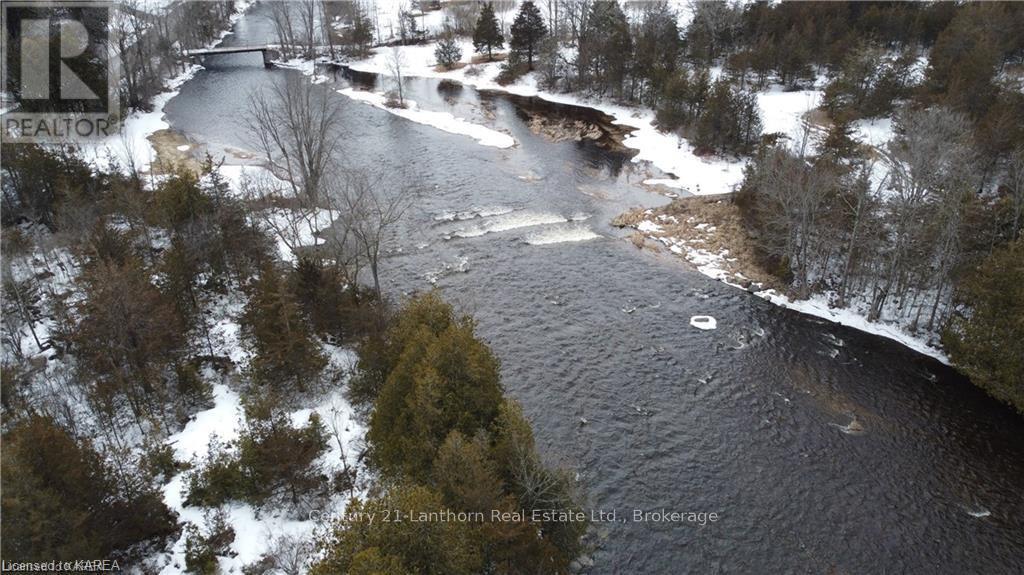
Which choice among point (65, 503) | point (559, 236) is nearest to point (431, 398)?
point (65, 503)

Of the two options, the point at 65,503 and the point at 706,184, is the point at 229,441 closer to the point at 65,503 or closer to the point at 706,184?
the point at 65,503

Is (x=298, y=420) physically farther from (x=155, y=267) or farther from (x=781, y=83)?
(x=781, y=83)

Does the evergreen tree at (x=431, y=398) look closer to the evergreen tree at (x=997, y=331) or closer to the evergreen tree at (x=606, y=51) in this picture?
the evergreen tree at (x=997, y=331)

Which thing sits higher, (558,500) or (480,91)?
(480,91)

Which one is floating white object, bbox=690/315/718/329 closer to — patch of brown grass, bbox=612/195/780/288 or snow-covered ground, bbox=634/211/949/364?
snow-covered ground, bbox=634/211/949/364

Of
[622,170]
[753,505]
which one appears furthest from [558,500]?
[622,170]

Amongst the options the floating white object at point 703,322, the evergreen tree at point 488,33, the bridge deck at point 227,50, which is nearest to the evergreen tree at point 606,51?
the evergreen tree at point 488,33

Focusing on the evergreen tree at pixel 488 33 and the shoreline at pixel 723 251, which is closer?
the shoreline at pixel 723 251
